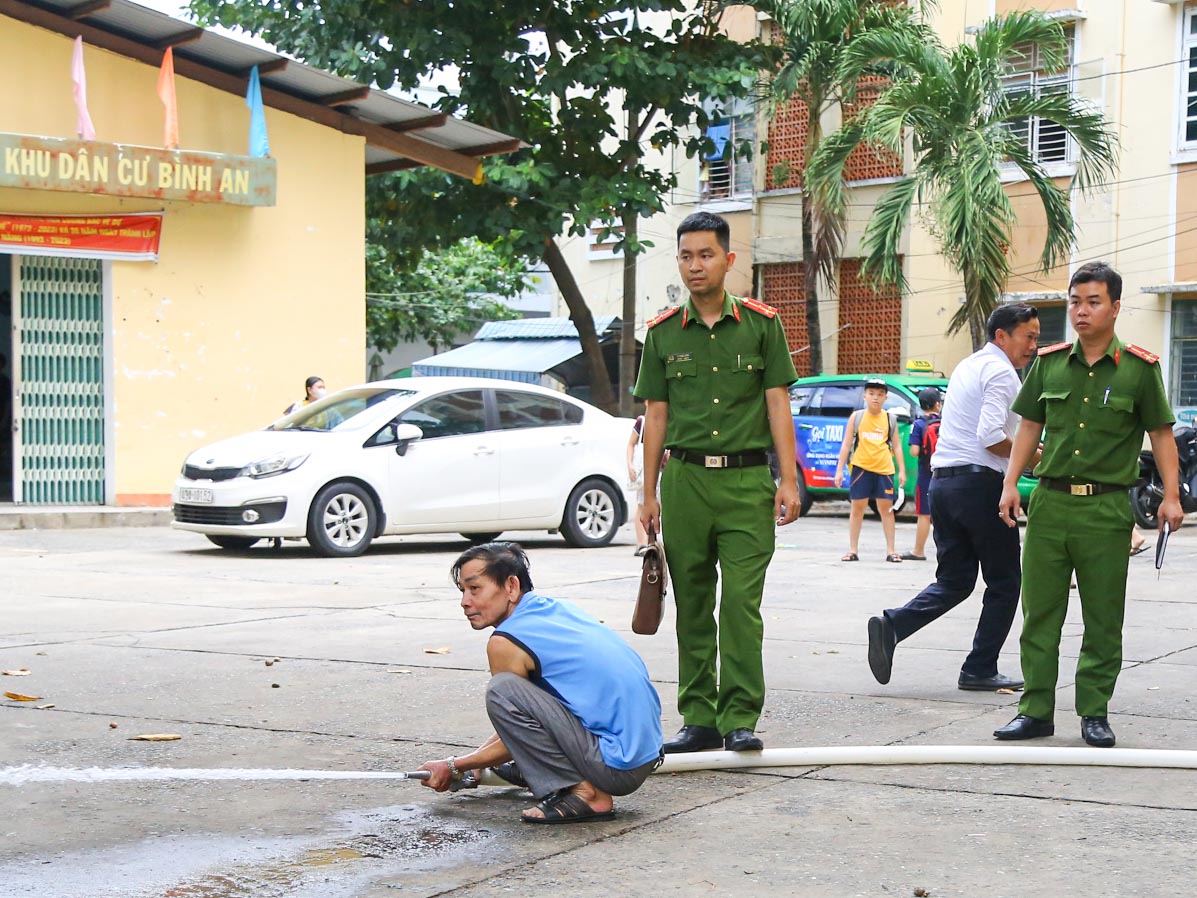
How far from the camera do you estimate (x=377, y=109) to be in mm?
20703

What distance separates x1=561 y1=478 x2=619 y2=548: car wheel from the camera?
51.5 ft

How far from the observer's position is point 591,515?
1583 centimetres

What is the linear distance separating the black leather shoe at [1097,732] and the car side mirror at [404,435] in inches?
359

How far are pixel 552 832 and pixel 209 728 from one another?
208 centimetres

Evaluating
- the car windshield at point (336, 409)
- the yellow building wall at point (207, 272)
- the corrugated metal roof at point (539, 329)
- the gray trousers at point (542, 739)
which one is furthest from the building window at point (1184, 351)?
the gray trousers at point (542, 739)

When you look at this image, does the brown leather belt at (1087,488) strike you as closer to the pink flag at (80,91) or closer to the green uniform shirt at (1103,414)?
the green uniform shirt at (1103,414)

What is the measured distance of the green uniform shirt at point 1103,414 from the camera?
19.9ft

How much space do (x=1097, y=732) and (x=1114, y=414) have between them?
3.74 ft

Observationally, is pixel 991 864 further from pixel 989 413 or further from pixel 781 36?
pixel 781 36

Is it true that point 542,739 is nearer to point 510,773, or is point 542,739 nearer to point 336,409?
point 510,773

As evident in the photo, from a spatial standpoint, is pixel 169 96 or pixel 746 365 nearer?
pixel 746 365

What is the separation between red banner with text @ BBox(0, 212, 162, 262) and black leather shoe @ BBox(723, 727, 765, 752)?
14494mm

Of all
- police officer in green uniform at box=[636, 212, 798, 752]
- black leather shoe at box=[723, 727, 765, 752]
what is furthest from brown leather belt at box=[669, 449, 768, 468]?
black leather shoe at box=[723, 727, 765, 752]

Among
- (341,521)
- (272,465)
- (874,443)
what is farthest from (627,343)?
(272,465)
